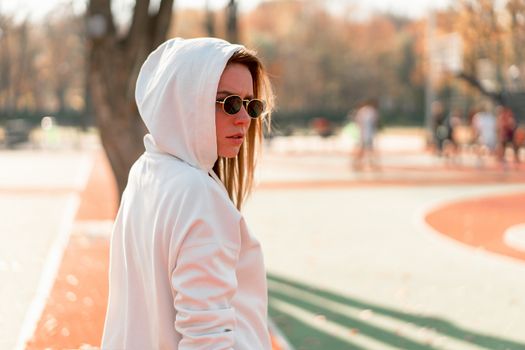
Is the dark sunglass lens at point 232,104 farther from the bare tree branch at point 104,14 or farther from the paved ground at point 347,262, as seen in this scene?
the bare tree branch at point 104,14

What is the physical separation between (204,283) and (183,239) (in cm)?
11

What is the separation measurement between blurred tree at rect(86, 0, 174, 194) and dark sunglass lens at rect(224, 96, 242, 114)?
349 inches

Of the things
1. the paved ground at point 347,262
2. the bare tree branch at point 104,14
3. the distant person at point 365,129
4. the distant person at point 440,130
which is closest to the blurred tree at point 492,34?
the distant person at point 440,130

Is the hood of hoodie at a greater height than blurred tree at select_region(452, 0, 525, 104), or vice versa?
blurred tree at select_region(452, 0, 525, 104)

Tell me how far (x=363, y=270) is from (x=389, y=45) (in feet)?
245

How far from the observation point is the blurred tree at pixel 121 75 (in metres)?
11.0

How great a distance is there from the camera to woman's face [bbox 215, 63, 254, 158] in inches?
87.4

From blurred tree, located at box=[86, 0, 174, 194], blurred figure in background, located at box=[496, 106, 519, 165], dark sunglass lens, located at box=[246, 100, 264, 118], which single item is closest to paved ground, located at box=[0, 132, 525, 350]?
blurred tree, located at box=[86, 0, 174, 194]

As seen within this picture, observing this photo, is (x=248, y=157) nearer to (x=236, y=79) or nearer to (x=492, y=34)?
(x=236, y=79)

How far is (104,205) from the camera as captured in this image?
15.5 metres

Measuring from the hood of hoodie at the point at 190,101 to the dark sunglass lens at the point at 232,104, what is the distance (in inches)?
2.5

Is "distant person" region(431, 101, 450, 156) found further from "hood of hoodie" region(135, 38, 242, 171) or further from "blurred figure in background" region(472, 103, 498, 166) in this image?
"hood of hoodie" region(135, 38, 242, 171)

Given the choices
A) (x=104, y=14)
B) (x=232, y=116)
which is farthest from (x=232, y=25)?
(x=232, y=116)

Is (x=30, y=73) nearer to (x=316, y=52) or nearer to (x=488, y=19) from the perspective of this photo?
(x=316, y=52)
